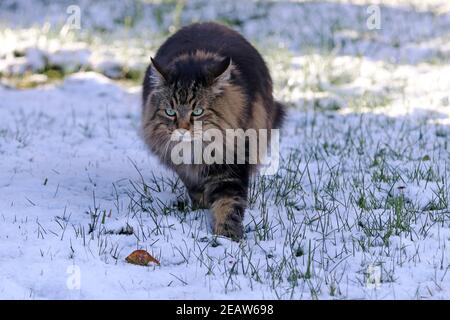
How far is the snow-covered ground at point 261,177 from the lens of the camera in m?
4.11

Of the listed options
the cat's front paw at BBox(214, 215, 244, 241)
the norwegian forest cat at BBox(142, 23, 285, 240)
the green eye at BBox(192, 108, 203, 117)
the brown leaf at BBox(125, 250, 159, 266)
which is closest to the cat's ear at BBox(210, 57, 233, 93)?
the norwegian forest cat at BBox(142, 23, 285, 240)

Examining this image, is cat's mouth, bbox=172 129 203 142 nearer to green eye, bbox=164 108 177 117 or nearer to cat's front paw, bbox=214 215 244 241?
green eye, bbox=164 108 177 117

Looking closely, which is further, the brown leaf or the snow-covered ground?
the brown leaf

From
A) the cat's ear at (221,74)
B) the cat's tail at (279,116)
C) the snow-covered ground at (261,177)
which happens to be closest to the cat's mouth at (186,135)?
the cat's ear at (221,74)

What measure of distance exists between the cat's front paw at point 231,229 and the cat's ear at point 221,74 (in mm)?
886

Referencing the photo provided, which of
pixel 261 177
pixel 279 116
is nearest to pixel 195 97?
pixel 261 177

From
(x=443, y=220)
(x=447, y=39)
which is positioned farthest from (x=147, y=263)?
(x=447, y=39)

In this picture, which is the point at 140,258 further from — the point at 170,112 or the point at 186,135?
the point at 170,112

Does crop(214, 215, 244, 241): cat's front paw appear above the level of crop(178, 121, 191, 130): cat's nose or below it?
below

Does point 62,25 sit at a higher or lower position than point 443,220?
higher

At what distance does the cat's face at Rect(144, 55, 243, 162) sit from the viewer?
16.3ft

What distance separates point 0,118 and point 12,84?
1674mm
